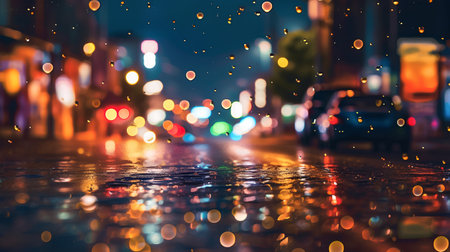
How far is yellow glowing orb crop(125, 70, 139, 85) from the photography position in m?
107

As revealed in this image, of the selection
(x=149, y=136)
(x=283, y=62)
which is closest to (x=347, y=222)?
(x=149, y=136)

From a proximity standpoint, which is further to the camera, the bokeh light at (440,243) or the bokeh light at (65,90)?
the bokeh light at (65,90)

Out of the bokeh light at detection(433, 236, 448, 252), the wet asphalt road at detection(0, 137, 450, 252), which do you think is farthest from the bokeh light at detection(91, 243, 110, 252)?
the bokeh light at detection(433, 236, 448, 252)

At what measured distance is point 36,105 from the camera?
151 ft

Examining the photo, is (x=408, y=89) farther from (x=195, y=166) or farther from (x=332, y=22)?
(x=195, y=166)

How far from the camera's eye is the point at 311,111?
24.4 metres

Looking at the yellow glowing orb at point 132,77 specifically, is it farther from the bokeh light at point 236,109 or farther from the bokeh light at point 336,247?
the bokeh light at point 336,247

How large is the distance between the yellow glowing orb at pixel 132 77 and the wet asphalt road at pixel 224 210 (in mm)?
94417

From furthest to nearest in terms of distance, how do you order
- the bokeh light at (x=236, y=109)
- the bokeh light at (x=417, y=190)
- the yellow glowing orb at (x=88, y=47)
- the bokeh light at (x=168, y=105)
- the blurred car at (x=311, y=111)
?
1. the bokeh light at (x=236, y=109)
2. the bokeh light at (x=168, y=105)
3. the yellow glowing orb at (x=88, y=47)
4. the blurred car at (x=311, y=111)
5. the bokeh light at (x=417, y=190)

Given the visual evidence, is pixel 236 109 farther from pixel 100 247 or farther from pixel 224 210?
pixel 100 247

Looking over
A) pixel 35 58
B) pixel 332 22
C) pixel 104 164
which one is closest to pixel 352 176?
pixel 104 164

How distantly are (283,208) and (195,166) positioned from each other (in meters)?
6.98

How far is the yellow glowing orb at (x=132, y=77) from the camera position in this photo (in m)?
107

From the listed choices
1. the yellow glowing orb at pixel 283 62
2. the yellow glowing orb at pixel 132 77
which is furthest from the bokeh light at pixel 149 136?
the yellow glowing orb at pixel 132 77
